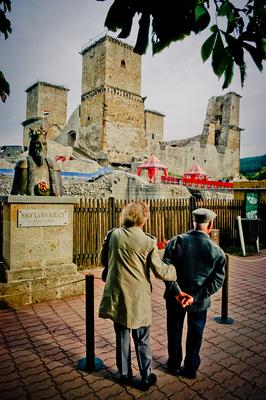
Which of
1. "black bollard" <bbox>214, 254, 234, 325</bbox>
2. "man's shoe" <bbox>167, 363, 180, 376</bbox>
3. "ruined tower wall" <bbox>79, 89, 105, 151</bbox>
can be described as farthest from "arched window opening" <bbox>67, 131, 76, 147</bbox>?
"man's shoe" <bbox>167, 363, 180, 376</bbox>

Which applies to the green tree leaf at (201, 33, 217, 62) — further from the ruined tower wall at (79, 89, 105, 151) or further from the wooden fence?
the ruined tower wall at (79, 89, 105, 151)

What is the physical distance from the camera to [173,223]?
9.08m

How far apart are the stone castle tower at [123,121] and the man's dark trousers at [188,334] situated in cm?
3027

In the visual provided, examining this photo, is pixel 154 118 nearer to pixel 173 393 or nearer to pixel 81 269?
pixel 81 269

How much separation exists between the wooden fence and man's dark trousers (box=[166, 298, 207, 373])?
14.9 feet

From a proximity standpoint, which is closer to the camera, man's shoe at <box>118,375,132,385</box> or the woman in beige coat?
the woman in beige coat

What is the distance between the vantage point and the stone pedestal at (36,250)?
4.56 m

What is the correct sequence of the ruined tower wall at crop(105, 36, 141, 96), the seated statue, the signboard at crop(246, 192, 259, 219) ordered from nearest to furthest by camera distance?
the seated statue < the signboard at crop(246, 192, 259, 219) < the ruined tower wall at crop(105, 36, 141, 96)

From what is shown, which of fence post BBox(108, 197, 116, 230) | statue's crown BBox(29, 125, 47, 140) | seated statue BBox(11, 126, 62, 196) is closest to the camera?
seated statue BBox(11, 126, 62, 196)

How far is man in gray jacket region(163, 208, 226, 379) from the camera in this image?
2625 mm

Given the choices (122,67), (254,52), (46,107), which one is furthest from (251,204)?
(46,107)

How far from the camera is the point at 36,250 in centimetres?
480

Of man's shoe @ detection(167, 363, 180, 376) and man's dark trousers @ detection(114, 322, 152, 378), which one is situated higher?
man's dark trousers @ detection(114, 322, 152, 378)

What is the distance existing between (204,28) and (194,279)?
2.06m
